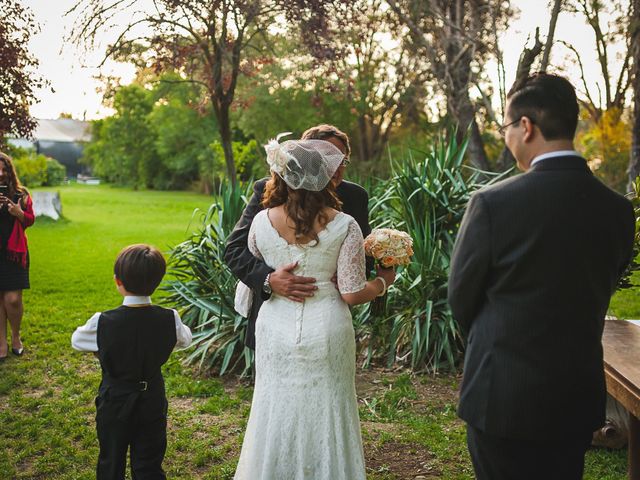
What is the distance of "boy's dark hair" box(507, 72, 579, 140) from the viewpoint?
81.6 inches

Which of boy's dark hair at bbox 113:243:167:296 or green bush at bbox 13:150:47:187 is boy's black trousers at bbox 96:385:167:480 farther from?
green bush at bbox 13:150:47:187

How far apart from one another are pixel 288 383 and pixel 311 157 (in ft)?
3.43

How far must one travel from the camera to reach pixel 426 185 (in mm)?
6551

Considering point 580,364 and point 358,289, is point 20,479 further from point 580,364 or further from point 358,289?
point 580,364

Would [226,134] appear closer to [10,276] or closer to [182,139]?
[10,276]

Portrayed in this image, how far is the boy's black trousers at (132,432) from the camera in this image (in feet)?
10.3

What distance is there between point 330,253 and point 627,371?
151cm

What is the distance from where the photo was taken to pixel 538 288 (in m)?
2.04

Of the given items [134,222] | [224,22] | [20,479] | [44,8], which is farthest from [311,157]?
[134,222]

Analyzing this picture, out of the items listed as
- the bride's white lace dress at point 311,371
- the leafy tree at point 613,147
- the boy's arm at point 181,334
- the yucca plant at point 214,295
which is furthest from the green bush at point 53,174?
the bride's white lace dress at point 311,371

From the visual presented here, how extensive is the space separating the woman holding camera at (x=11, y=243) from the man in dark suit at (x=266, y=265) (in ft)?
11.3

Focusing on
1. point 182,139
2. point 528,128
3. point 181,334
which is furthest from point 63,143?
point 528,128

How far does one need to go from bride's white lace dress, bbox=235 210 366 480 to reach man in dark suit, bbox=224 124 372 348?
0.19 ft

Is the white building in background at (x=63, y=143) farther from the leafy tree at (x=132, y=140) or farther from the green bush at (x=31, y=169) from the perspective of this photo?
the green bush at (x=31, y=169)
